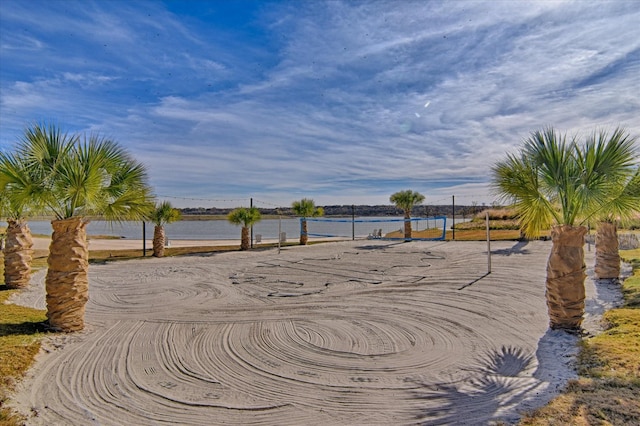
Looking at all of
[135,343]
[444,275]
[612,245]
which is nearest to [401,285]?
[444,275]

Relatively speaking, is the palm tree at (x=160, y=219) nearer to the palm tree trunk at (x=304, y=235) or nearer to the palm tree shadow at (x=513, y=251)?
the palm tree trunk at (x=304, y=235)

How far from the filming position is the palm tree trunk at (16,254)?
10352 millimetres

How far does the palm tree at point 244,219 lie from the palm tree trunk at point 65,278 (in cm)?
1442

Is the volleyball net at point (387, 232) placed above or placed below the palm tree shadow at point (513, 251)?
above

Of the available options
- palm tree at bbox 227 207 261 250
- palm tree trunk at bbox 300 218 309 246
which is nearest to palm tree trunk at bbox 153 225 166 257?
palm tree at bbox 227 207 261 250

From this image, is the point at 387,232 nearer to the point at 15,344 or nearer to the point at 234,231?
the point at 234,231

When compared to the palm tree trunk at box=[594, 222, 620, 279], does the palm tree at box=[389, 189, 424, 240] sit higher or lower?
higher

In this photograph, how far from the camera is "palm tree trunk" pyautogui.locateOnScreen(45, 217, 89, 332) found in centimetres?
670

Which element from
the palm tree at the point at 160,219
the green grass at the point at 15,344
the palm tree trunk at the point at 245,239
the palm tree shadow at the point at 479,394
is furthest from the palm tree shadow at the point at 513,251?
the green grass at the point at 15,344

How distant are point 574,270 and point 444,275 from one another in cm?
575

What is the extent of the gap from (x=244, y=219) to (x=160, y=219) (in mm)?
4309

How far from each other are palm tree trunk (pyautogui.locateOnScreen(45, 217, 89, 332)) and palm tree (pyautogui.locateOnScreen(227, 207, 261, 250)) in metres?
14.4

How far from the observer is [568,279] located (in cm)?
644

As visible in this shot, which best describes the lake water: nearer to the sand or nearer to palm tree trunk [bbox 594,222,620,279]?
palm tree trunk [bbox 594,222,620,279]
